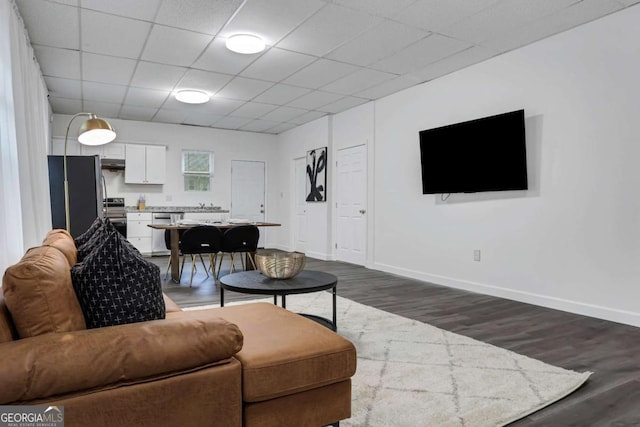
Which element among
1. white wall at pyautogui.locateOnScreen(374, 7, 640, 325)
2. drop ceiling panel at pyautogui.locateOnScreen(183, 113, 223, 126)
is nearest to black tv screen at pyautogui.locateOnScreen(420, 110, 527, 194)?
white wall at pyautogui.locateOnScreen(374, 7, 640, 325)

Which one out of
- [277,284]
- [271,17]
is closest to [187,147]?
[271,17]

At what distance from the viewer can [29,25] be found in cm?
381

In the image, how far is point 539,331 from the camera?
330 centimetres

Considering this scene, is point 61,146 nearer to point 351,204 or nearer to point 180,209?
point 180,209

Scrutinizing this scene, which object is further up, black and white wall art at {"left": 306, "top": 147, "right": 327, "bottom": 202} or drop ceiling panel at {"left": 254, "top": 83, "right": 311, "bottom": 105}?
drop ceiling panel at {"left": 254, "top": 83, "right": 311, "bottom": 105}

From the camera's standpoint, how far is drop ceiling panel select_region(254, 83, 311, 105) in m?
5.86

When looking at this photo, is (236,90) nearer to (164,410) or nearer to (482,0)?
(482,0)

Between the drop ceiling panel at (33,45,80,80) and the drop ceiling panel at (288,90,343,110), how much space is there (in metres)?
3.00

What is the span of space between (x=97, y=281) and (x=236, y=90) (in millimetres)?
4959

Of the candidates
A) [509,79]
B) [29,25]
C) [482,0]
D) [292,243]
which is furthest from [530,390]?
[292,243]

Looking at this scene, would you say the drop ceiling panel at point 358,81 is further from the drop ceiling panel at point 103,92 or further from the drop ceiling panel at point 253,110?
the drop ceiling panel at point 103,92

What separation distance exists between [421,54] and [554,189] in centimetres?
198

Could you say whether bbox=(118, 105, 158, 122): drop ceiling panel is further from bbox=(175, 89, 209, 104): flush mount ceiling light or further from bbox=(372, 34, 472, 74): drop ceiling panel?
bbox=(372, 34, 472, 74): drop ceiling panel

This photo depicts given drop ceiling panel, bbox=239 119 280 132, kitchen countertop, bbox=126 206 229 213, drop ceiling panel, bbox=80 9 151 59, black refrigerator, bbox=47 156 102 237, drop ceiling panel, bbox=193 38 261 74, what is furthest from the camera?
drop ceiling panel, bbox=239 119 280 132
